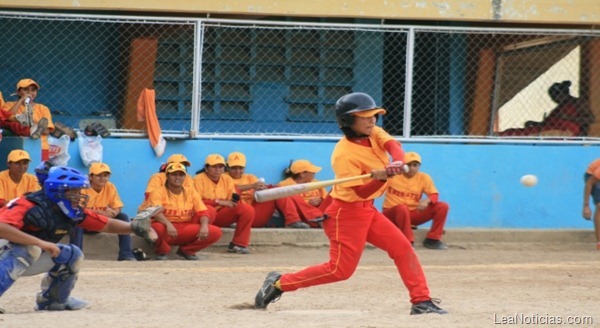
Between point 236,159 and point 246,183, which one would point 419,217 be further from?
point 236,159

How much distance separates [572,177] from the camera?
602 inches

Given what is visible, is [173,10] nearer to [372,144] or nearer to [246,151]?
[246,151]

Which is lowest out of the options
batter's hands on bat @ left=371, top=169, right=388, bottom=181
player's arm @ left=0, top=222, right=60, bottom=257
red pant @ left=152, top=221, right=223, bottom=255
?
Answer: red pant @ left=152, top=221, right=223, bottom=255

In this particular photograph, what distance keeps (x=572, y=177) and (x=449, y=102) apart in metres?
1.99

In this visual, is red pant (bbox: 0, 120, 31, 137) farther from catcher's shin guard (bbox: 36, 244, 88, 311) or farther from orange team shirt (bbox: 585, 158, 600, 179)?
orange team shirt (bbox: 585, 158, 600, 179)

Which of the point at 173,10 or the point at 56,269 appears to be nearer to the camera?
the point at 56,269

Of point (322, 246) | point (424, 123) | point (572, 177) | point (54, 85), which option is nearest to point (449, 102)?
point (424, 123)

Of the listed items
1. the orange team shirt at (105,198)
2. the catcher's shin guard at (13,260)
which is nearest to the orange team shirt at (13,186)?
the orange team shirt at (105,198)

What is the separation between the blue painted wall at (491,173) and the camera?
14.5m

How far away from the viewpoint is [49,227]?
8.28 meters

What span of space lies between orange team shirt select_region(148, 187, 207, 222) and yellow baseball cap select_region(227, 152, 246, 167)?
1.00 metres

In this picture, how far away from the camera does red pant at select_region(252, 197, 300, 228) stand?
1413 centimetres

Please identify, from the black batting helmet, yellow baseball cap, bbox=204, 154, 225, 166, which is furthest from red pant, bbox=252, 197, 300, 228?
the black batting helmet

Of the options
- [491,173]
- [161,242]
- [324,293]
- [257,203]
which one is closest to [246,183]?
[257,203]
